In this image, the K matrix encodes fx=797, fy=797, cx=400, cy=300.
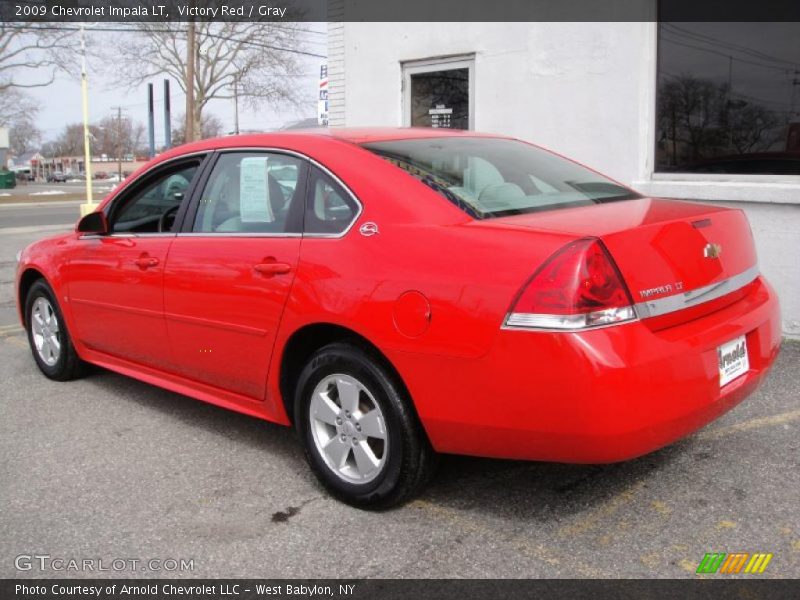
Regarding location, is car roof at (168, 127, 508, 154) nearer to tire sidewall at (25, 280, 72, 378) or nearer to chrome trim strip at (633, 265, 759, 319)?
chrome trim strip at (633, 265, 759, 319)

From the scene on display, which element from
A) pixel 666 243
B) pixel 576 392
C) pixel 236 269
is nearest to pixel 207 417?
pixel 236 269

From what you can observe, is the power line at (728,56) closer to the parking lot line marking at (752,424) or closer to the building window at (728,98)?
the building window at (728,98)

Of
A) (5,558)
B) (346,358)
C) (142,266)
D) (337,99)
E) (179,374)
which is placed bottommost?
(5,558)

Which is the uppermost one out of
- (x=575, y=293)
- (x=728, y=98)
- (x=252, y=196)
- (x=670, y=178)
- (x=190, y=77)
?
(x=190, y=77)

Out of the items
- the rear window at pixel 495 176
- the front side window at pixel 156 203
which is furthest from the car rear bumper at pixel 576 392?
the front side window at pixel 156 203

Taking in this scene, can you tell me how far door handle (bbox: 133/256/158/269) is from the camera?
4.17m

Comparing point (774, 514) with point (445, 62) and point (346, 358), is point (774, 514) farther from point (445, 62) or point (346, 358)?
point (445, 62)

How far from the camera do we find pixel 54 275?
16.6 feet

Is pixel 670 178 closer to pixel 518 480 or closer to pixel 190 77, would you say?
pixel 518 480

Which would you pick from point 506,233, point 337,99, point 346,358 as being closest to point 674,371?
point 506,233

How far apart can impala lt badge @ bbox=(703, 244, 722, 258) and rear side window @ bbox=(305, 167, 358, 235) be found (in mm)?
1397

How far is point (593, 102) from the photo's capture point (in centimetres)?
708

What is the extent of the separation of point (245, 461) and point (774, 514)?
2371 millimetres

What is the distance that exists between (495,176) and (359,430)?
1295mm
